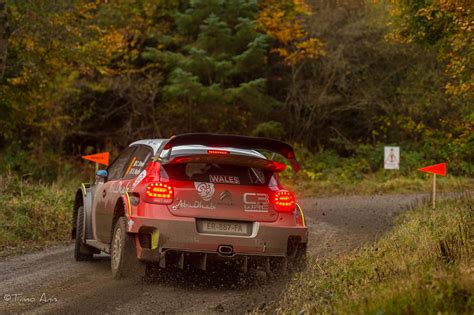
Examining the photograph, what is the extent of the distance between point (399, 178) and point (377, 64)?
6316mm

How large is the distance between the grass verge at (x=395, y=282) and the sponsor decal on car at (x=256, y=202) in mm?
878

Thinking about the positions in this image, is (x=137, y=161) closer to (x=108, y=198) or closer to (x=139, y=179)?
(x=108, y=198)

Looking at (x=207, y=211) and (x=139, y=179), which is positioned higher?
(x=139, y=179)

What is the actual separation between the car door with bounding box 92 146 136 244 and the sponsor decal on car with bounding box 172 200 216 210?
43.7 inches

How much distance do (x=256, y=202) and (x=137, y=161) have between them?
6.16 ft

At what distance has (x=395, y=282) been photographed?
6176mm

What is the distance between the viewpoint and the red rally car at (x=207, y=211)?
28.5ft

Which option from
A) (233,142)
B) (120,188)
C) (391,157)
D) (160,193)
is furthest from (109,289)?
(391,157)

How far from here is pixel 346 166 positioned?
3216 cm

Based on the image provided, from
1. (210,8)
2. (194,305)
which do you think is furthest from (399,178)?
(194,305)

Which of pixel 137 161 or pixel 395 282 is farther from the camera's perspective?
pixel 137 161

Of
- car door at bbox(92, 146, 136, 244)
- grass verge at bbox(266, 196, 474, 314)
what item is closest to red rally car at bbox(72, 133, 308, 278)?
car door at bbox(92, 146, 136, 244)

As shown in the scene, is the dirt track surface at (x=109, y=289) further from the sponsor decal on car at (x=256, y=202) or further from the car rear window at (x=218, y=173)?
the car rear window at (x=218, y=173)

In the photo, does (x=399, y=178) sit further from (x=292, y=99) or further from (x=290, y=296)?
(x=290, y=296)
